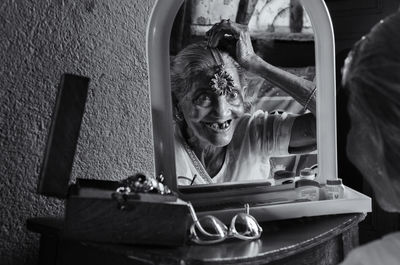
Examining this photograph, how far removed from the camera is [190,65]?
0.89m

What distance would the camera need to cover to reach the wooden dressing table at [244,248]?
675 millimetres

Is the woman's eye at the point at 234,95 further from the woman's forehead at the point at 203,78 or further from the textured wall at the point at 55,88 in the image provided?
the textured wall at the point at 55,88

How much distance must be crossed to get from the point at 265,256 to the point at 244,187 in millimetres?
234

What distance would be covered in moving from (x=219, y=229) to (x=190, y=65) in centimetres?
26

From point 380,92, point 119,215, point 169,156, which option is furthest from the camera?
point 169,156

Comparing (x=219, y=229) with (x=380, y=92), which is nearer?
(x=380, y=92)

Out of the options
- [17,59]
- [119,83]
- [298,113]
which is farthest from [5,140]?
[298,113]

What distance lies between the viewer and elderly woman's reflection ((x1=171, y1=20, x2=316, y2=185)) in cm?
89

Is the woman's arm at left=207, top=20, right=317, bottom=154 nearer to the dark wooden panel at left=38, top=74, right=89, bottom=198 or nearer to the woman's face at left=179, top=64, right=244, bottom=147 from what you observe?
the woman's face at left=179, top=64, right=244, bottom=147

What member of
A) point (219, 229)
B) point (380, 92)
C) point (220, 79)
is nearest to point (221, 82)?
point (220, 79)

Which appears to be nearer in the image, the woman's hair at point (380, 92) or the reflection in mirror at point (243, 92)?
the woman's hair at point (380, 92)

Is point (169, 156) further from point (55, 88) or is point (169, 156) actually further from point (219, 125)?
point (55, 88)

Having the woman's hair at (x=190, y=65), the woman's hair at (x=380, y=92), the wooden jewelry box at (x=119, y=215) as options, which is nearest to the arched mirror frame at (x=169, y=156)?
the woman's hair at (x=190, y=65)

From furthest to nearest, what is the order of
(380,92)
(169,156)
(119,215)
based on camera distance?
(169,156) → (119,215) → (380,92)
